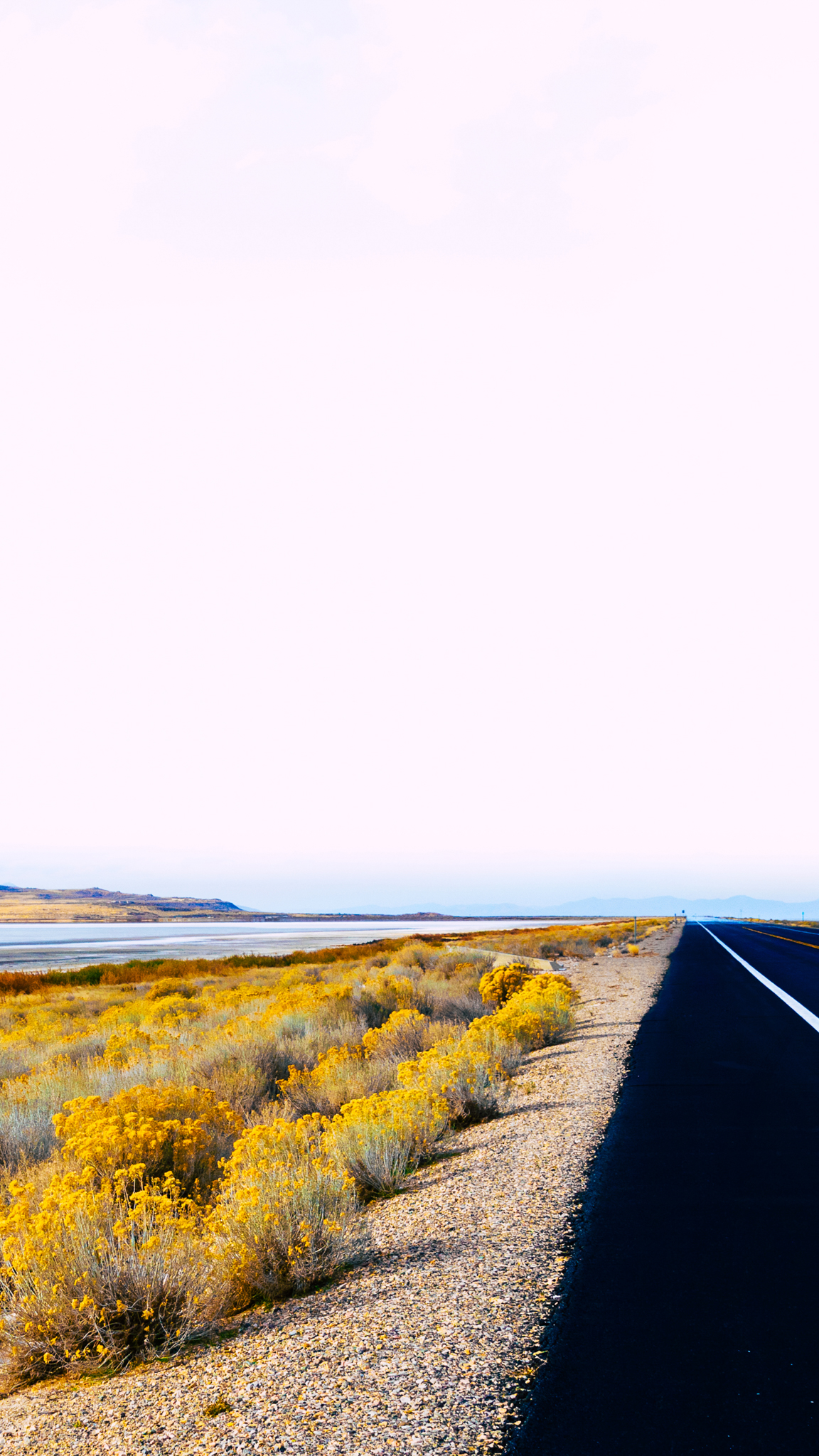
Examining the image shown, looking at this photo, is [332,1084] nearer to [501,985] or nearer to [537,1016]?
[537,1016]

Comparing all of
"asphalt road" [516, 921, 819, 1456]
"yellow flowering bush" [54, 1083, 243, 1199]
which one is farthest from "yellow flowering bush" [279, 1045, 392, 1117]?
"asphalt road" [516, 921, 819, 1456]

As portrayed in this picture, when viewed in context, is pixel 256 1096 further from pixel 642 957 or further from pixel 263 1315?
pixel 642 957

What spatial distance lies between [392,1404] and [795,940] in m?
45.2

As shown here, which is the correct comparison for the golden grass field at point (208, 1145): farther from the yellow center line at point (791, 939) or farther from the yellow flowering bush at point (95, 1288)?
the yellow center line at point (791, 939)

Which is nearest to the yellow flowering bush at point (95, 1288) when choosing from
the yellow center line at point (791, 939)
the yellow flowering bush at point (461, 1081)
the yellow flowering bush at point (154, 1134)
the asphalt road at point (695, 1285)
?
the yellow flowering bush at point (154, 1134)

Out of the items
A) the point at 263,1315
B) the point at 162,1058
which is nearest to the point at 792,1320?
the point at 263,1315

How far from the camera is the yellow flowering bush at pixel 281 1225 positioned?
5211mm

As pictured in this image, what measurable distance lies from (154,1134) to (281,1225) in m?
2.33

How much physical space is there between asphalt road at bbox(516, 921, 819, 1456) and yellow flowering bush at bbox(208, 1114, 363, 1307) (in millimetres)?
1739

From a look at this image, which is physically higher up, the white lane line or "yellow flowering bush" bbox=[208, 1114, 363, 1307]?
"yellow flowering bush" bbox=[208, 1114, 363, 1307]

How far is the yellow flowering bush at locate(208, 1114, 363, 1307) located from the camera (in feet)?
17.1

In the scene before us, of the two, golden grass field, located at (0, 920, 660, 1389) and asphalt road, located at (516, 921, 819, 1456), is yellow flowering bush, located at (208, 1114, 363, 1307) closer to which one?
golden grass field, located at (0, 920, 660, 1389)

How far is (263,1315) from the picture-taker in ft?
16.1

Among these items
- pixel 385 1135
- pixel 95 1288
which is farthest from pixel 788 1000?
pixel 95 1288
